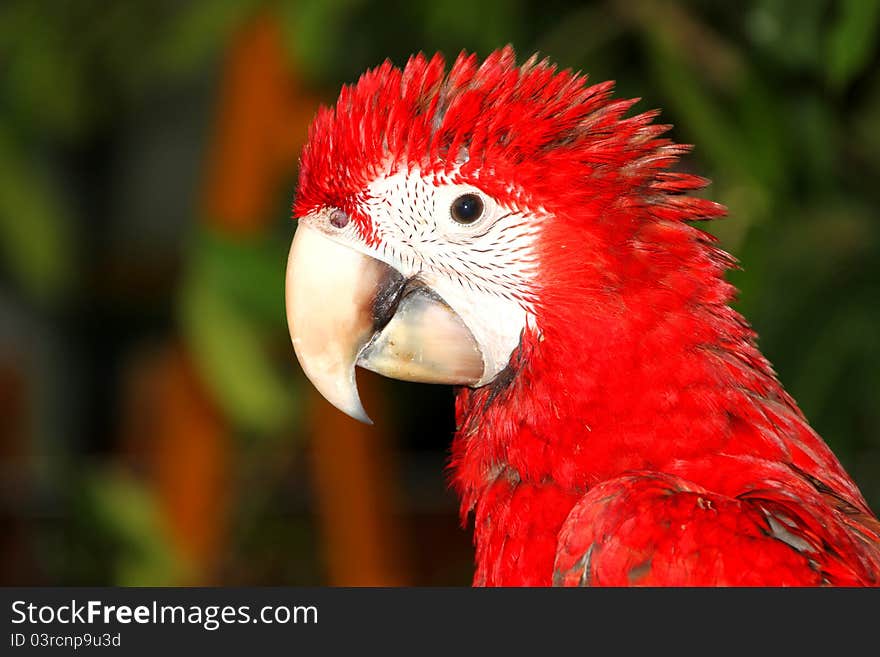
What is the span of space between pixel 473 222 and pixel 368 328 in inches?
4.2

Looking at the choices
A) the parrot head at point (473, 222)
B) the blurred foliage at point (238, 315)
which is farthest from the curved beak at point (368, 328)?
the blurred foliage at point (238, 315)

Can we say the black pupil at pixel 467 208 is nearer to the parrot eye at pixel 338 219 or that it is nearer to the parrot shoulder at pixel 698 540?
the parrot eye at pixel 338 219

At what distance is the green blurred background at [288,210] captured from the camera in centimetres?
104

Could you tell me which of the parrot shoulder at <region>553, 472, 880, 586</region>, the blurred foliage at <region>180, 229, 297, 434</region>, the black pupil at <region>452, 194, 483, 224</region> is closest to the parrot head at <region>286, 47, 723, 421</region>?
the black pupil at <region>452, 194, 483, 224</region>

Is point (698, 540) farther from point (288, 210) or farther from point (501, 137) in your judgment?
point (288, 210)

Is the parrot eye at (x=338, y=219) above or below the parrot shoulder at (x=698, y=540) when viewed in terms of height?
above

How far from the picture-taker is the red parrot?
70 centimetres

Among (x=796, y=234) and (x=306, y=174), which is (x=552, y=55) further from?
(x=306, y=174)

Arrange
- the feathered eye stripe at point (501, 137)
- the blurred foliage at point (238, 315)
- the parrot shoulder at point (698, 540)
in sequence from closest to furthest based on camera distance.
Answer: the parrot shoulder at point (698, 540) → the feathered eye stripe at point (501, 137) → the blurred foliage at point (238, 315)

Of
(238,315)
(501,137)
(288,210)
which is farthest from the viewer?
(288,210)

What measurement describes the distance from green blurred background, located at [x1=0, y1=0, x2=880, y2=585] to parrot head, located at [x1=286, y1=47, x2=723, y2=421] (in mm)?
224

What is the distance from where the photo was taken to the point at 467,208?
716mm

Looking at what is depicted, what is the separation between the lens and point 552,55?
116cm

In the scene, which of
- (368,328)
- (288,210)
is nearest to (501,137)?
(368,328)
